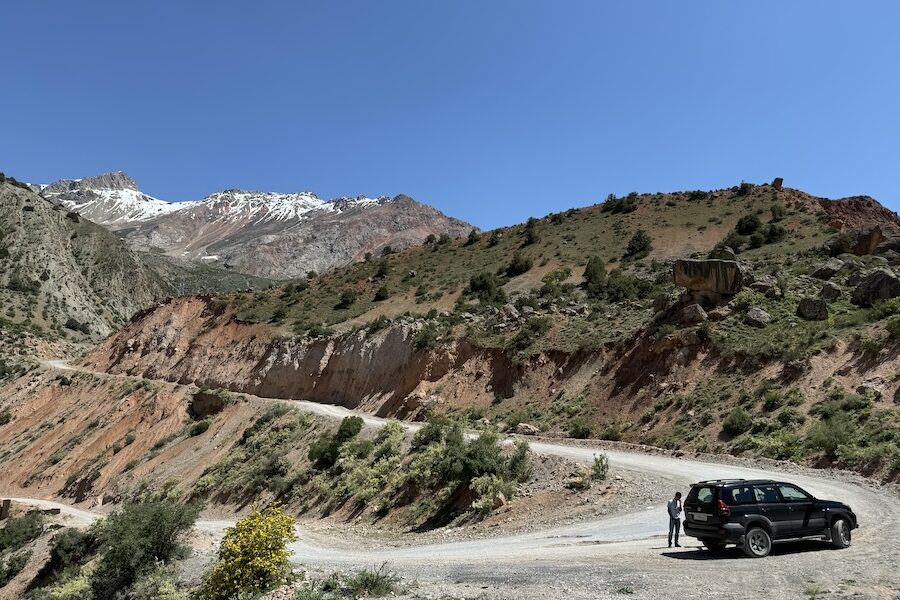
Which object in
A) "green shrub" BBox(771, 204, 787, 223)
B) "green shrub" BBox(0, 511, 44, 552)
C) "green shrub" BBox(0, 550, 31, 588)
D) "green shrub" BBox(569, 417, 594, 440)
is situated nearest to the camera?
"green shrub" BBox(0, 550, 31, 588)

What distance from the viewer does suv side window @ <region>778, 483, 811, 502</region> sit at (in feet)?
36.1

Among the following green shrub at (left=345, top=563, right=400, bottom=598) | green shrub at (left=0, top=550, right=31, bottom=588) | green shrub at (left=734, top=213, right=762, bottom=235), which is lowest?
green shrub at (left=0, top=550, right=31, bottom=588)

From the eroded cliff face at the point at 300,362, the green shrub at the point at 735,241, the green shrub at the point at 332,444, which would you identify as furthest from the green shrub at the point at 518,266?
the green shrub at the point at 332,444

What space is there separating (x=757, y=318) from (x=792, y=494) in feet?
64.8

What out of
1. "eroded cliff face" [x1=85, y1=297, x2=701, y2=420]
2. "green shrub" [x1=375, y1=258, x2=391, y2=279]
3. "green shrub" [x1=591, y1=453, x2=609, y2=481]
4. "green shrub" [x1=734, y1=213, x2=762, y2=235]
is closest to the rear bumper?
"green shrub" [x1=591, y1=453, x2=609, y2=481]

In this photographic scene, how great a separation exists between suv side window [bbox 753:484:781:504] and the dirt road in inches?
39.5

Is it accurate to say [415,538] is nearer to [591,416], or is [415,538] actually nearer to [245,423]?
[591,416]

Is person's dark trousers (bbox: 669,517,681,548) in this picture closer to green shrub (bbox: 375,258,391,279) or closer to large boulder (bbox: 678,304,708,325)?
large boulder (bbox: 678,304,708,325)

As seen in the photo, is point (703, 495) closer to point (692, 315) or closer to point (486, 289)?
point (692, 315)

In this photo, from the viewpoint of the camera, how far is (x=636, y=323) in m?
33.7

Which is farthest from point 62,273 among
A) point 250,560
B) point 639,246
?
point 250,560

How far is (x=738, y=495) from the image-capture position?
35.7ft

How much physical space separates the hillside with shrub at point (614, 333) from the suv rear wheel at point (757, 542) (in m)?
9.06

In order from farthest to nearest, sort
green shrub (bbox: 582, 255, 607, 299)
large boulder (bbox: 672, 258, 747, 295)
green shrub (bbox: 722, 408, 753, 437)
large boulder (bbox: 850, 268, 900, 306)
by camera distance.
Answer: green shrub (bbox: 582, 255, 607, 299), large boulder (bbox: 672, 258, 747, 295), large boulder (bbox: 850, 268, 900, 306), green shrub (bbox: 722, 408, 753, 437)
